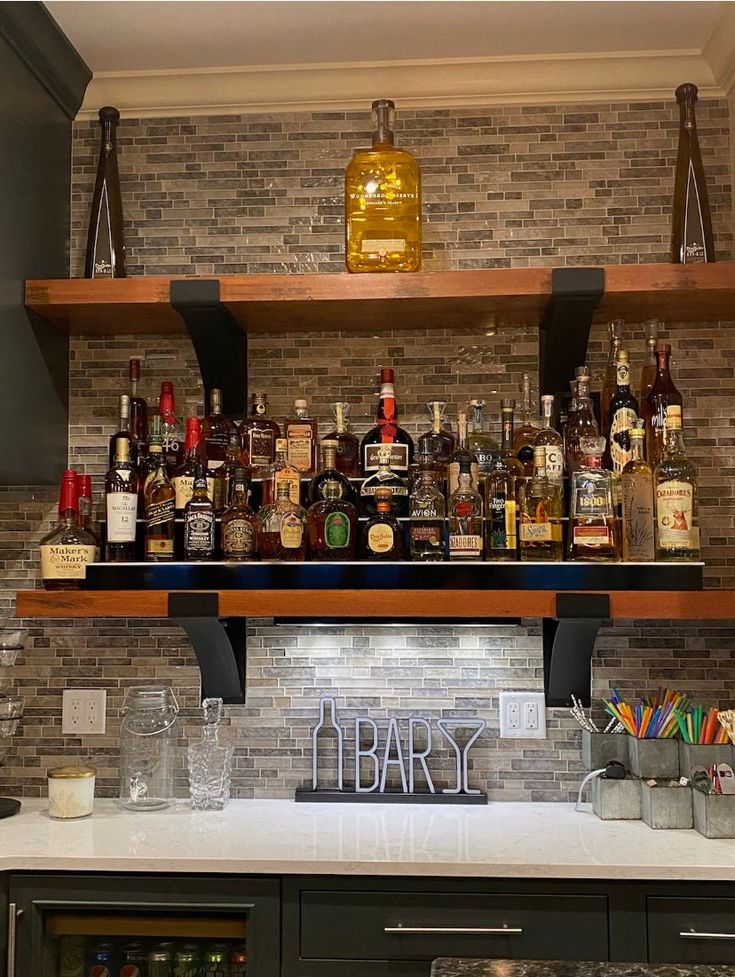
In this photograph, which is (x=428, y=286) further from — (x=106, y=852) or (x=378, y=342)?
(x=106, y=852)

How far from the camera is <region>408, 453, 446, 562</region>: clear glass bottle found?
2.18 metres

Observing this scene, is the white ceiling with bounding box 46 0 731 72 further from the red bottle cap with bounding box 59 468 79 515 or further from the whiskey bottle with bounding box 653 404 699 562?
the red bottle cap with bounding box 59 468 79 515

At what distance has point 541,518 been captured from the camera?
2.16 metres

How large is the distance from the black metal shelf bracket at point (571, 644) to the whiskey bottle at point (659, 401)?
40cm

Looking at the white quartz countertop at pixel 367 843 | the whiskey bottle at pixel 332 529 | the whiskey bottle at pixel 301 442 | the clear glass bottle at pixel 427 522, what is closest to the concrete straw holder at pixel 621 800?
the white quartz countertop at pixel 367 843

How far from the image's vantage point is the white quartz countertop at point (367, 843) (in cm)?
182

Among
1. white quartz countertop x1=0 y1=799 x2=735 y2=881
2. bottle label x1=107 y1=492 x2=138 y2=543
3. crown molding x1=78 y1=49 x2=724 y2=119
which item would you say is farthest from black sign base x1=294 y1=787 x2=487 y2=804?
crown molding x1=78 y1=49 x2=724 y2=119

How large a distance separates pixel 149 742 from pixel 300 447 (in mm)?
811

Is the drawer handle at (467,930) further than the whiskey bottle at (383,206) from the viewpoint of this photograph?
No

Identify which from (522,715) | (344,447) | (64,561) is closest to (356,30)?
(344,447)

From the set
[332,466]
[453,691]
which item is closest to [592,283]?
[332,466]

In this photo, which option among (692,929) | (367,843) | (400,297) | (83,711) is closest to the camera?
(692,929)

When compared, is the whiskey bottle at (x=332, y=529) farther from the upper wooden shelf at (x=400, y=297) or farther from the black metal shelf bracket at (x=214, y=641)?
the upper wooden shelf at (x=400, y=297)

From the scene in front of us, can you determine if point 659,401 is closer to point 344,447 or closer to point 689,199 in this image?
point 689,199
